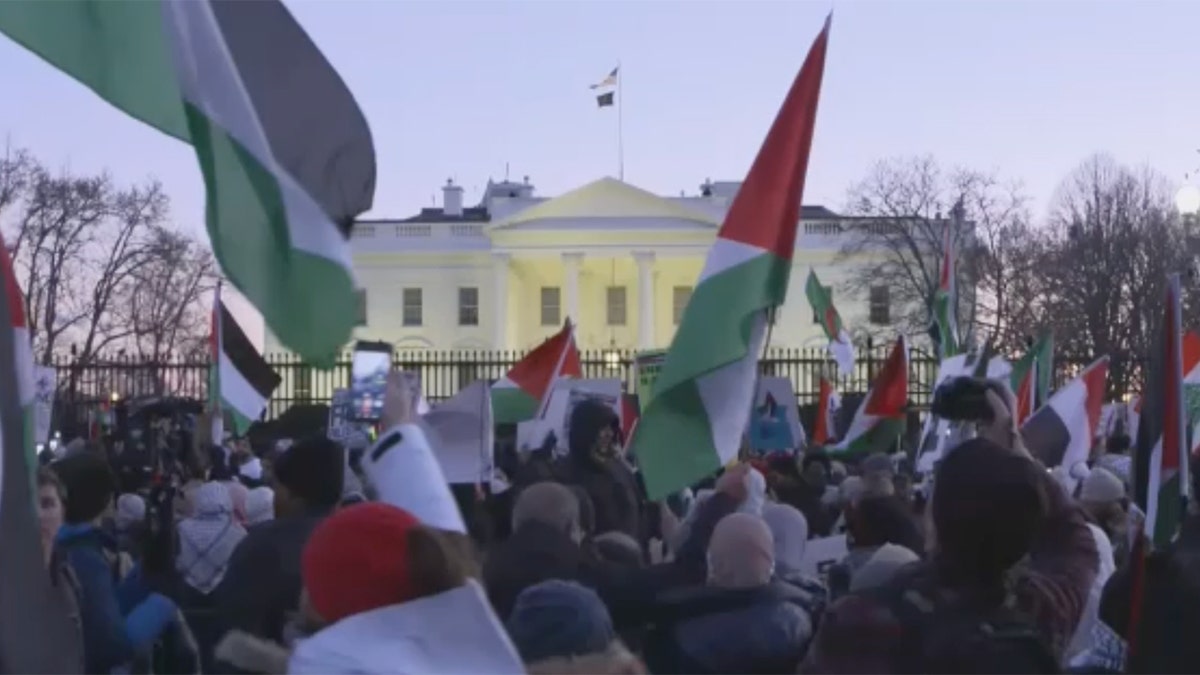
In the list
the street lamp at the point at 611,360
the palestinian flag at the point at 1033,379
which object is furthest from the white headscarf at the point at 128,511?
the street lamp at the point at 611,360

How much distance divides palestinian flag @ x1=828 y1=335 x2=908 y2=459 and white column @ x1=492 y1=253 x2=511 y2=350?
181ft

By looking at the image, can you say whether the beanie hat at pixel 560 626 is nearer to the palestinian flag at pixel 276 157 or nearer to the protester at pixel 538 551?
the palestinian flag at pixel 276 157

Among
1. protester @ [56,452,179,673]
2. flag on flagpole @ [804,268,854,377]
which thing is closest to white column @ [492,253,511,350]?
flag on flagpole @ [804,268,854,377]

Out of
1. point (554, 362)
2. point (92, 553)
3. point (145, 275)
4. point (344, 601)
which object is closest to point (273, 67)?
point (92, 553)

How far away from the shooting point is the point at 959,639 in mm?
3906

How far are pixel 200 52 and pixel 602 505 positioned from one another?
447 centimetres

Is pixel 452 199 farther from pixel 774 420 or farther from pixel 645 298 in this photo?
pixel 774 420

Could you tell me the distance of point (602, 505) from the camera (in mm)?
9062

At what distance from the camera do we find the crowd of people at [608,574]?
130 inches

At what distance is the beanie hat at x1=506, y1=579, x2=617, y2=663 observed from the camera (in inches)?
154

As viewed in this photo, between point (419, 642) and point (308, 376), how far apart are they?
129 ft

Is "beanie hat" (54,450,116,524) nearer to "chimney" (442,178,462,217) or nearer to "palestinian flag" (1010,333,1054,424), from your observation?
"palestinian flag" (1010,333,1054,424)

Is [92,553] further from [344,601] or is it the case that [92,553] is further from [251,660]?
[344,601]

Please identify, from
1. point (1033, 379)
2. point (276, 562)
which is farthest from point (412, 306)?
point (276, 562)
